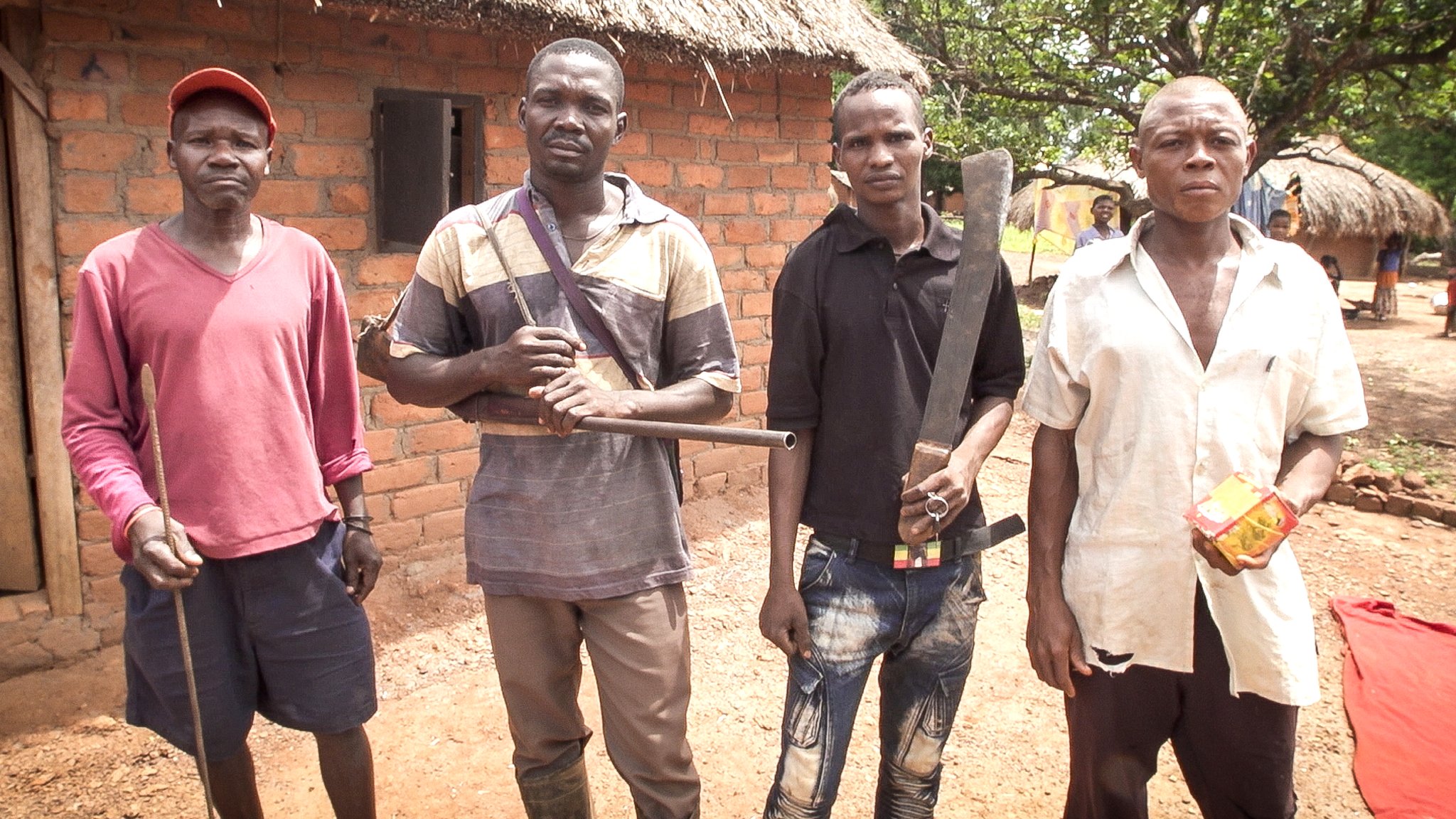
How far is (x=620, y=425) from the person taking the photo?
5.96 ft

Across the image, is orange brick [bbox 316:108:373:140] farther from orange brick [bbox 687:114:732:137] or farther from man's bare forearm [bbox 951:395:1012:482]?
man's bare forearm [bbox 951:395:1012:482]

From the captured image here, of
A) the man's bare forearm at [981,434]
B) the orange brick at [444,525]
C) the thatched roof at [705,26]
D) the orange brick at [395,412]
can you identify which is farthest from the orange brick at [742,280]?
the man's bare forearm at [981,434]

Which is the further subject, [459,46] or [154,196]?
[459,46]

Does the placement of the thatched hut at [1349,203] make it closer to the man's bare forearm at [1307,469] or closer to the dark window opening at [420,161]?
the dark window opening at [420,161]

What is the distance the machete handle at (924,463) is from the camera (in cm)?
196

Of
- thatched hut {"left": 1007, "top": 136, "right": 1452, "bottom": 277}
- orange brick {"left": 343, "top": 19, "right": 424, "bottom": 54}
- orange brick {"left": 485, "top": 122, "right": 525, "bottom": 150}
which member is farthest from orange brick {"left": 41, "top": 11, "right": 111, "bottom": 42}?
thatched hut {"left": 1007, "top": 136, "right": 1452, "bottom": 277}

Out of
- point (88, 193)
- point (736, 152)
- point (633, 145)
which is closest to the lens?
point (88, 193)

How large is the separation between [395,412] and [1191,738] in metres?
3.06

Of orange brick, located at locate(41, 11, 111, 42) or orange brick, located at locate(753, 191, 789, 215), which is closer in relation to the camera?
orange brick, located at locate(41, 11, 111, 42)

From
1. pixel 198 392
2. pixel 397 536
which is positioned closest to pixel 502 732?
pixel 397 536

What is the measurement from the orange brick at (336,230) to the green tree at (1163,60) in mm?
6854

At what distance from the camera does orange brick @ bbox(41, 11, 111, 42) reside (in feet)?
10.2

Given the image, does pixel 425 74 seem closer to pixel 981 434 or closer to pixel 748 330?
pixel 748 330

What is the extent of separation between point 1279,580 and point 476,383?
1568mm
